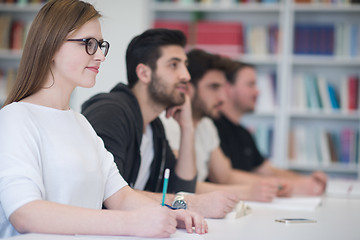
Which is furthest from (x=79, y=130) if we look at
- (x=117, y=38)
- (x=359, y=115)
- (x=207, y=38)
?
(x=359, y=115)

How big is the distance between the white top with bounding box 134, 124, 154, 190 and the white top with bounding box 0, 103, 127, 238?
57cm

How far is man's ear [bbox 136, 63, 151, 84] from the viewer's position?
190cm

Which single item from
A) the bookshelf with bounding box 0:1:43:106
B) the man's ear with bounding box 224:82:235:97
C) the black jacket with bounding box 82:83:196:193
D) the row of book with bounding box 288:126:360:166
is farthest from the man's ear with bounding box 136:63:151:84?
the bookshelf with bounding box 0:1:43:106

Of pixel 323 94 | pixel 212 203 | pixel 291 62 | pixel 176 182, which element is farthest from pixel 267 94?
pixel 212 203

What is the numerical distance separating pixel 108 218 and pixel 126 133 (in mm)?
651

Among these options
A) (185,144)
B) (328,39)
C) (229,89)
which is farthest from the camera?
(328,39)

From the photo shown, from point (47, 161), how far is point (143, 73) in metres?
0.87

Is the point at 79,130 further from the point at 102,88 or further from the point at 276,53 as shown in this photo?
the point at 276,53

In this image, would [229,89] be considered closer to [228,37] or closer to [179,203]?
[228,37]

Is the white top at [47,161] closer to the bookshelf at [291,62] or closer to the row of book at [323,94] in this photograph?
the bookshelf at [291,62]

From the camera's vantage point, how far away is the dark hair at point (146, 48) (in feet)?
6.10

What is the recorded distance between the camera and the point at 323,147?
159 inches

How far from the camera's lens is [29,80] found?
45.2 inches

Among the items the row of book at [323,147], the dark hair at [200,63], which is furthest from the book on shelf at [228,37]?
the dark hair at [200,63]
